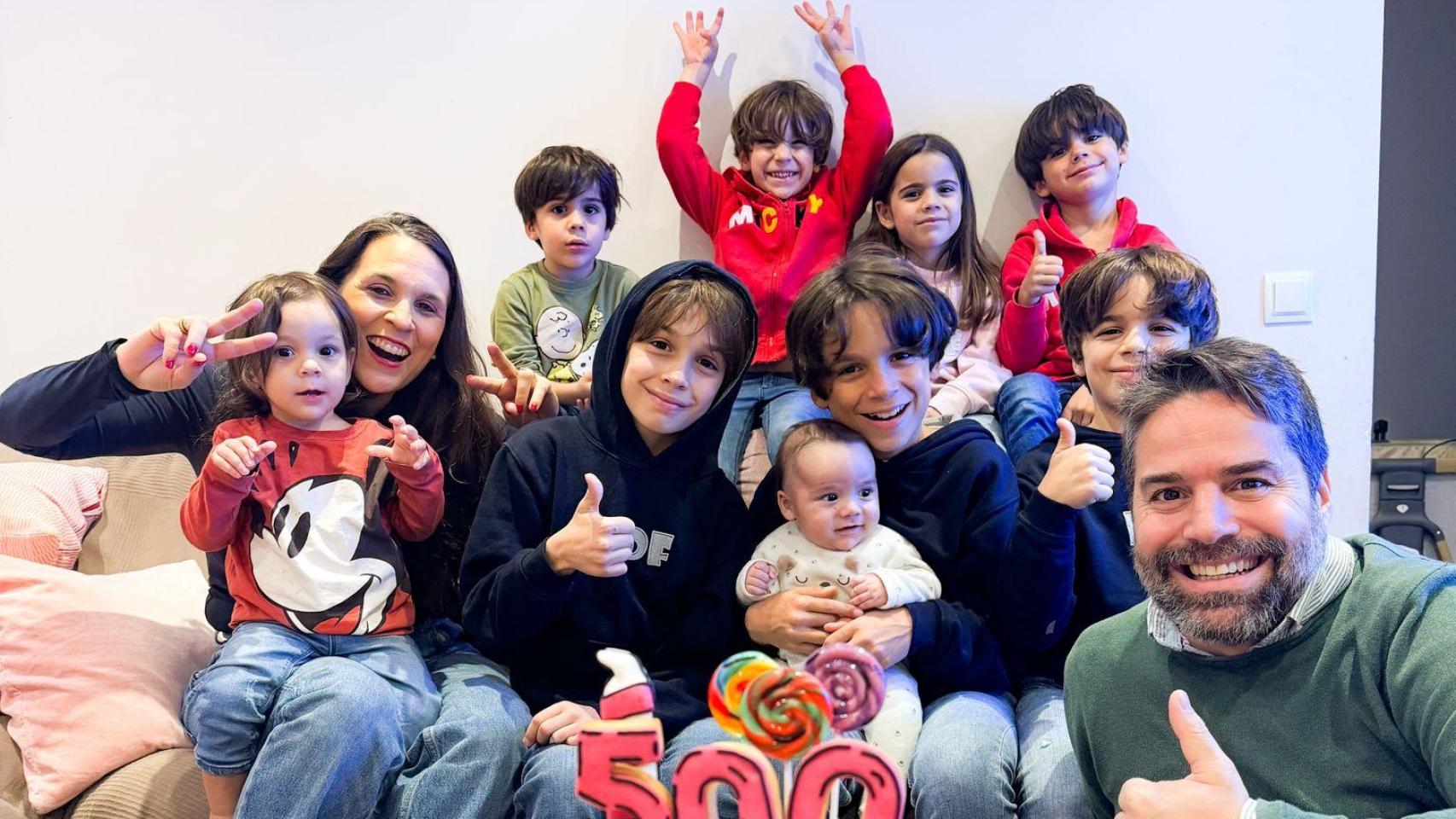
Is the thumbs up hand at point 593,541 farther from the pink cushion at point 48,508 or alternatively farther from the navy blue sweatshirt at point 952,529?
the pink cushion at point 48,508

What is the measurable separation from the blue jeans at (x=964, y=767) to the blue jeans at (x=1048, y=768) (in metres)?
0.02

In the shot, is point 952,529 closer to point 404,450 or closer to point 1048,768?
point 1048,768

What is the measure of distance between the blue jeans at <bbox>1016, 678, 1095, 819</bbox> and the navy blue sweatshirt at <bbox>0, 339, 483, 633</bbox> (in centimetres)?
105

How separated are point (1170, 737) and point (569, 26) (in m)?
2.18

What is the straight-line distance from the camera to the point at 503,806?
1770mm

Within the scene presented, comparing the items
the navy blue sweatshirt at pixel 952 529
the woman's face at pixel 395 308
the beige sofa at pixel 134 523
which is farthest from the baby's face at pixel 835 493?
the beige sofa at pixel 134 523

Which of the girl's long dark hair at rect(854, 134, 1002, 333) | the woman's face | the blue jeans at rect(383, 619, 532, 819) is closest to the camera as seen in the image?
the blue jeans at rect(383, 619, 532, 819)

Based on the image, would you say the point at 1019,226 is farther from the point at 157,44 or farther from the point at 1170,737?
the point at 157,44

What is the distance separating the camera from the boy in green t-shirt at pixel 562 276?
2637mm

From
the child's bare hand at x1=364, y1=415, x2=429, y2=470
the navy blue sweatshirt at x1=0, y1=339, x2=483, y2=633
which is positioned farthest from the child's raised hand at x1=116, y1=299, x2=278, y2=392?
the child's bare hand at x1=364, y1=415, x2=429, y2=470

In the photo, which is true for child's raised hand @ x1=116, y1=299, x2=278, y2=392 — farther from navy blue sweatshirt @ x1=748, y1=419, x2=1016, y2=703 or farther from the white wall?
the white wall

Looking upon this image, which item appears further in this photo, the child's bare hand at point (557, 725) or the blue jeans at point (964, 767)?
the child's bare hand at point (557, 725)

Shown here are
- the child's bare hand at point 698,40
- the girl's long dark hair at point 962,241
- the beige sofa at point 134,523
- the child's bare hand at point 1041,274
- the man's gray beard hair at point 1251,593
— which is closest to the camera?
the man's gray beard hair at point 1251,593

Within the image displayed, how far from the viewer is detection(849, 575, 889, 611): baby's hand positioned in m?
1.83
